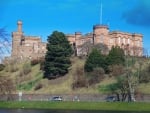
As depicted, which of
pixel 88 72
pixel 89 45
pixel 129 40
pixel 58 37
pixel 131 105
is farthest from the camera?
pixel 129 40

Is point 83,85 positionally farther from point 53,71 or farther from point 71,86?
point 53,71

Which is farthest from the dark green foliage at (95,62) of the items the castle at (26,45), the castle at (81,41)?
the castle at (26,45)

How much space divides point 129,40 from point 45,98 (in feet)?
204

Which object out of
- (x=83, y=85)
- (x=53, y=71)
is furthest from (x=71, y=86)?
(x=53, y=71)

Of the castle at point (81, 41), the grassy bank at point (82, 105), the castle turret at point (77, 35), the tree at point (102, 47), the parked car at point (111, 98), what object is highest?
the castle turret at point (77, 35)

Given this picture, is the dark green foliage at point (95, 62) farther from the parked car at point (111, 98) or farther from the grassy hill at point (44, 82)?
the parked car at point (111, 98)

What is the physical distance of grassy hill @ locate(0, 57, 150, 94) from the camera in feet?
272

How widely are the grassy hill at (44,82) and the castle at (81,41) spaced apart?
1696cm

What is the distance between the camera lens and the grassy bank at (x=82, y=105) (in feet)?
193

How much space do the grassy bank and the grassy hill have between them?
1153 centimetres

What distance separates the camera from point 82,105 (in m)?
62.6

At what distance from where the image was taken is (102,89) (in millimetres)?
80188

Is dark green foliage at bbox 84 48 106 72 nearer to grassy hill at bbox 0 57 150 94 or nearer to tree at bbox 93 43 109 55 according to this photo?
grassy hill at bbox 0 57 150 94

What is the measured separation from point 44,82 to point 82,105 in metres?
31.9
